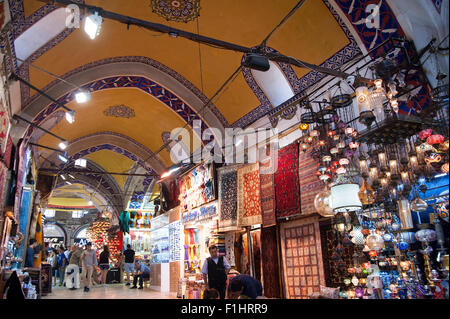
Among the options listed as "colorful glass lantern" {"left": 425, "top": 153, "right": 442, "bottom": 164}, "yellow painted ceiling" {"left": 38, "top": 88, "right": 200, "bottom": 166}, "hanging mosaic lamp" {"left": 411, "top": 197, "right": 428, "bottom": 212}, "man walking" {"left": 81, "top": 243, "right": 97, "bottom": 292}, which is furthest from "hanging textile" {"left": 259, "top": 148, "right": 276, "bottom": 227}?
"man walking" {"left": 81, "top": 243, "right": 97, "bottom": 292}

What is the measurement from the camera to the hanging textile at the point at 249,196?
21.0ft

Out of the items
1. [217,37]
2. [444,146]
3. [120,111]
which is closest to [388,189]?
[444,146]

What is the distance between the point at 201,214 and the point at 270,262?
8.71 ft

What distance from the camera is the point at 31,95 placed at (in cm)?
683

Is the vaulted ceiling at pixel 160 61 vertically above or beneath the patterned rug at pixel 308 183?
above

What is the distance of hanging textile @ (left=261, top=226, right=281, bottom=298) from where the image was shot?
6207 mm

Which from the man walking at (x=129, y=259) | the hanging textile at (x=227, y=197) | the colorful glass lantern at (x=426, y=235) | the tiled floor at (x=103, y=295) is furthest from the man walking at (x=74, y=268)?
the colorful glass lantern at (x=426, y=235)

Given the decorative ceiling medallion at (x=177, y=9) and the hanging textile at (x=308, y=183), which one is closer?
the hanging textile at (x=308, y=183)

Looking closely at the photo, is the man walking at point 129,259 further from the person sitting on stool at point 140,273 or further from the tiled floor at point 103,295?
the tiled floor at point 103,295

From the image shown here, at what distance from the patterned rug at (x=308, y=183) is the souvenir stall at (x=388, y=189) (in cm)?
29

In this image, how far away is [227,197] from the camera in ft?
24.3

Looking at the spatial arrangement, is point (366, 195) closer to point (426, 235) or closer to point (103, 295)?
point (426, 235)

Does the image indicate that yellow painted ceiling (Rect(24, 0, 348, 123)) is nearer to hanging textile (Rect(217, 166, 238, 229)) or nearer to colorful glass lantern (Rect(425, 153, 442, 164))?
hanging textile (Rect(217, 166, 238, 229))

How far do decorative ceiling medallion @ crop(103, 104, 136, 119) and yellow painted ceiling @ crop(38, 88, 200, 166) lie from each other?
0.14 metres
